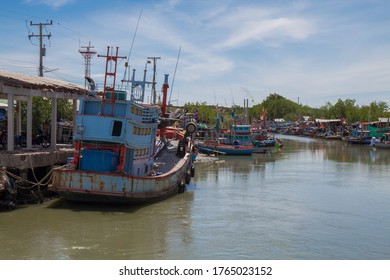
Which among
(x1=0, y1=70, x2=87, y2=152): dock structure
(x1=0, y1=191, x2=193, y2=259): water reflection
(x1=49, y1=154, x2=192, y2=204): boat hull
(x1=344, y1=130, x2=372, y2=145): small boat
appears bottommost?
(x1=0, y1=191, x2=193, y2=259): water reflection

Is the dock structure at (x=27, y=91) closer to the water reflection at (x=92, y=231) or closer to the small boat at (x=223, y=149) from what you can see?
the water reflection at (x=92, y=231)

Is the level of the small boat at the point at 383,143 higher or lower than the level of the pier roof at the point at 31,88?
lower

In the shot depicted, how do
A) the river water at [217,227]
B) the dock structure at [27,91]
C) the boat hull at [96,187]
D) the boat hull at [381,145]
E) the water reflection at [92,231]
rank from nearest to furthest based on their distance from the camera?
the water reflection at [92,231] → the river water at [217,227] → the boat hull at [96,187] → the dock structure at [27,91] → the boat hull at [381,145]

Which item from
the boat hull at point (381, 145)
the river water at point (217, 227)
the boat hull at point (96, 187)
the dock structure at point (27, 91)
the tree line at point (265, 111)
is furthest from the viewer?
the boat hull at point (381, 145)

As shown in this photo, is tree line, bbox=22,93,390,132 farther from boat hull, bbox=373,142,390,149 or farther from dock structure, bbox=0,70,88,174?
boat hull, bbox=373,142,390,149

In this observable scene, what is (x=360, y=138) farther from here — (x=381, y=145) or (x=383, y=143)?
(x=381, y=145)

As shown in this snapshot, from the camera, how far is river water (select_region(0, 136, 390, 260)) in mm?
14016

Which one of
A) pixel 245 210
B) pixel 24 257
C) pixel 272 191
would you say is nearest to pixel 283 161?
pixel 272 191

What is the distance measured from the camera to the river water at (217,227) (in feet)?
46.0

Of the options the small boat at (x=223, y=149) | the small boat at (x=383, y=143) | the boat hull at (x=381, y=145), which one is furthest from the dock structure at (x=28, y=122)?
the small boat at (x=383, y=143)

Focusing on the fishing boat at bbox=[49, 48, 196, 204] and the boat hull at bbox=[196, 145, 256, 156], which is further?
the boat hull at bbox=[196, 145, 256, 156]

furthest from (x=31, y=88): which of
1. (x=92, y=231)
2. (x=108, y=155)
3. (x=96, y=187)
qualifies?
(x=92, y=231)

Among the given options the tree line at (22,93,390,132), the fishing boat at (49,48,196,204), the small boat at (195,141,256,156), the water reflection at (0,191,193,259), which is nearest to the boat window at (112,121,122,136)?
the fishing boat at (49,48,196,204)

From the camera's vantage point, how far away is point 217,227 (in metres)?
17.1
